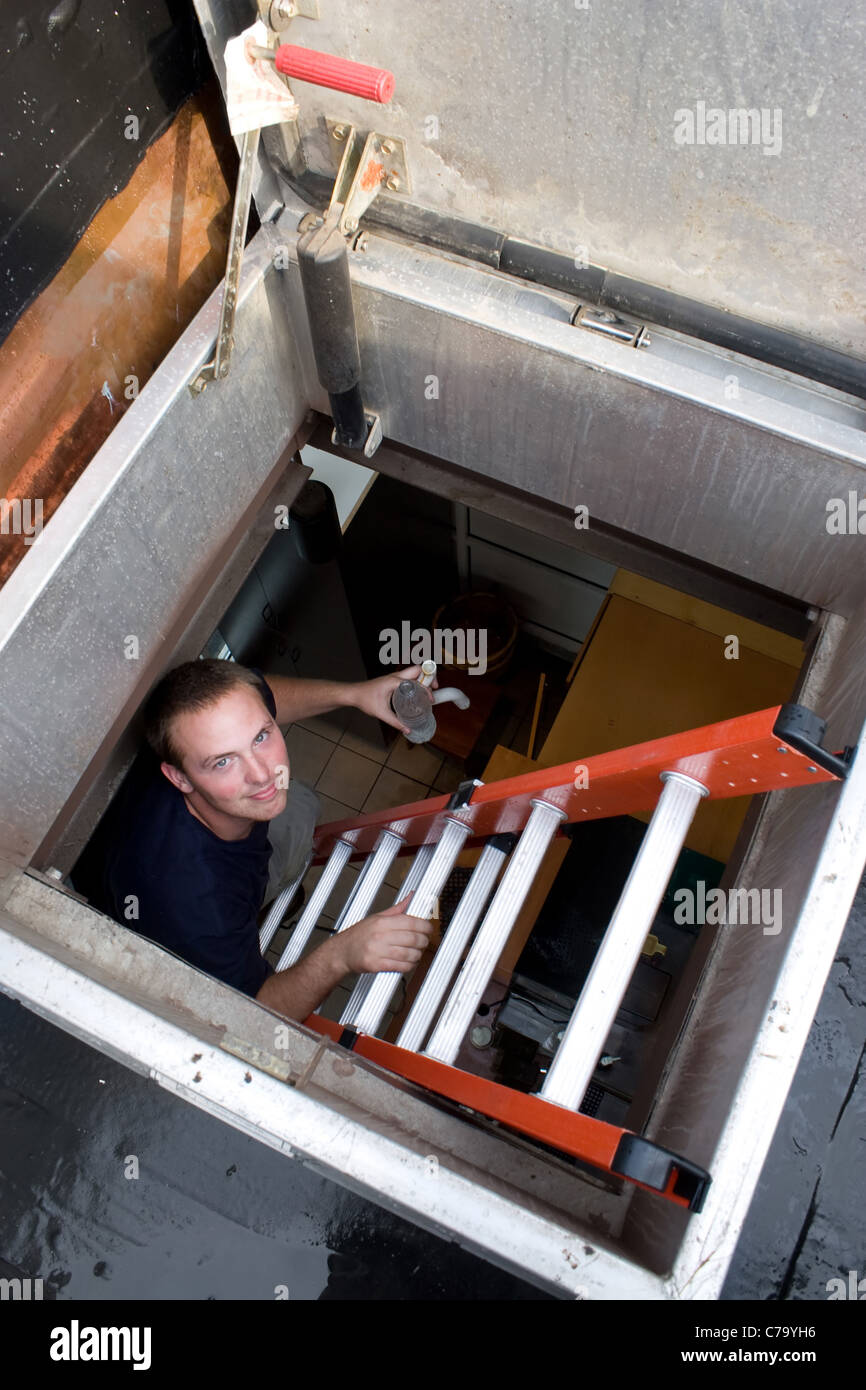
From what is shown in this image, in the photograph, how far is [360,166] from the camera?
1479 mm

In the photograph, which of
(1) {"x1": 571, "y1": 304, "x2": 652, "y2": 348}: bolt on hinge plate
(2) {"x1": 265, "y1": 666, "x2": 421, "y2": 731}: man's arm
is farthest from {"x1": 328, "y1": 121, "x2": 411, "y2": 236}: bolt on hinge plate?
→ (2) {"x1": 265, "y1": 666, "x2": 421, "y2": 731}: man's arm

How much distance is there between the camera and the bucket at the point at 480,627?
12.3 ft

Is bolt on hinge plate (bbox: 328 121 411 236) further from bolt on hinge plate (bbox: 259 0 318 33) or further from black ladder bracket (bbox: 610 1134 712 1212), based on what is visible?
black ladder bracket (bbox: 610 1134 712 1212)

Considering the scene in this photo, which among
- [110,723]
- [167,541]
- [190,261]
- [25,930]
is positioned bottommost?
[25,930]

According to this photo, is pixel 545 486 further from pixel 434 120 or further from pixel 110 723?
pixel 110 723

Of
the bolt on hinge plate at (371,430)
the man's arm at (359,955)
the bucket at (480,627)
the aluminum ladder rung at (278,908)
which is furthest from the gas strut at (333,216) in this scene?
the bucket at (480,627)

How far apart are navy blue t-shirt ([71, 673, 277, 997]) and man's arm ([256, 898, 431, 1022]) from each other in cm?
13

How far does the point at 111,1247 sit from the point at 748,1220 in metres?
1.00

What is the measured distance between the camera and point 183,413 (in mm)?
1519

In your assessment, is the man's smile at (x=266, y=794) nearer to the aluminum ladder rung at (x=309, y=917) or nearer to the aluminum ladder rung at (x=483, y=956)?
the aluminum ladder rung at (x=309, y=917)

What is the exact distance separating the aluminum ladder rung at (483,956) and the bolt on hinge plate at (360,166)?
47.7 inches

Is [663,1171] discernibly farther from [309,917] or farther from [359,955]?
[309,917]

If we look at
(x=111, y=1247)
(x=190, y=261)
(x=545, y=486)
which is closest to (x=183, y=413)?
(x=190, y=261)

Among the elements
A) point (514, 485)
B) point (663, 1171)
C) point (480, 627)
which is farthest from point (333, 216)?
point (480, 627)
